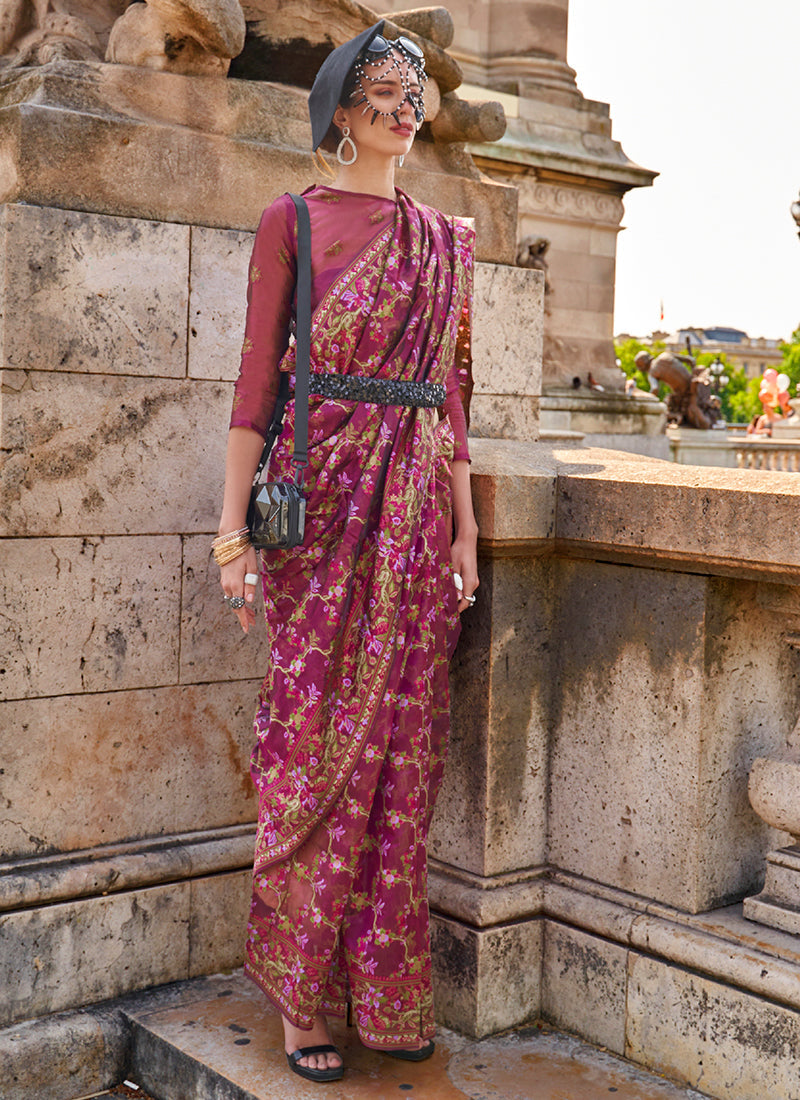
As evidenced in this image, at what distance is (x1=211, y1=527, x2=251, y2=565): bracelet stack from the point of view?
9.77 ft

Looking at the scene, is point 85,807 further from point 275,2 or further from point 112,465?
point 275,2

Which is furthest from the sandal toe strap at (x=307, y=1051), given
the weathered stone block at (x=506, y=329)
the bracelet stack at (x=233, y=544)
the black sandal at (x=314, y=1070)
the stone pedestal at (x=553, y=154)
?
the stone pedestal at (x=553, y=154)

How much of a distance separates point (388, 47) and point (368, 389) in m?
0.79

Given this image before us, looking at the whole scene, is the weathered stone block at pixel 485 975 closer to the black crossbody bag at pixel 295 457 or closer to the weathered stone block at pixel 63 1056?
the weathered stone block at pixel 63 1056

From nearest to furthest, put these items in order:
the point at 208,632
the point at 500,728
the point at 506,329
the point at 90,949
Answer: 1. the point at 500,728
2. the point at 90,949
3. the point at 208,632
4. the point at 506,329

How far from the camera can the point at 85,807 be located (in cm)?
351

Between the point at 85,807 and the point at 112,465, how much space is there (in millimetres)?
929

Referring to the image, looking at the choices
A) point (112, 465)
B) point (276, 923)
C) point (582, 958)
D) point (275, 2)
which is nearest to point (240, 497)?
point (112, 465)

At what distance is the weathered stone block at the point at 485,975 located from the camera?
333 centimetres

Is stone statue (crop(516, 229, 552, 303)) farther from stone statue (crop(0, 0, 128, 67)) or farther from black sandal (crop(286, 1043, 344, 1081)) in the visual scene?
black sandal (crop(286, 1043, 344, 1081))

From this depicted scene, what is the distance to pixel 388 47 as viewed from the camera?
302cm

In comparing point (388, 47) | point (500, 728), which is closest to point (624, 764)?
point (500, 728)

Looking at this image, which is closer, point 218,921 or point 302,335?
point 302,335

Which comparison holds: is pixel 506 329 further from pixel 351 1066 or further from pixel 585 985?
pixel 351 1066
